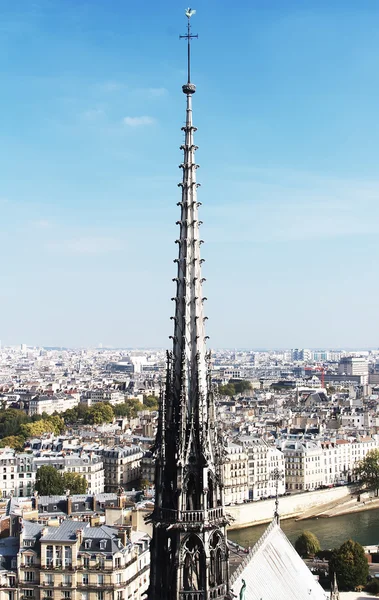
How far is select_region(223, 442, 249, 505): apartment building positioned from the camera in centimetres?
6506

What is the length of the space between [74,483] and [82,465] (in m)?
7.07

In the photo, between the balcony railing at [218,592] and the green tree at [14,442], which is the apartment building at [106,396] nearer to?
the green tree at [14,442]

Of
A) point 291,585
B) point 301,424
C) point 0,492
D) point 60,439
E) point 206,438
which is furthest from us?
point 301,424

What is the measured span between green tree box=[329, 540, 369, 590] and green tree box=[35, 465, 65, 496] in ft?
68.0

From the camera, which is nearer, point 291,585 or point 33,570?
point 291,585

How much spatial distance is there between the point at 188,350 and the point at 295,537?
42.7 m

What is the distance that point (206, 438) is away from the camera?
46.4 feet

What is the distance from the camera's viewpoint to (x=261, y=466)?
68.2 m

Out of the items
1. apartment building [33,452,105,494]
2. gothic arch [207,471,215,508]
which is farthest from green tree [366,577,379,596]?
gothic arch [207,471,215,508]

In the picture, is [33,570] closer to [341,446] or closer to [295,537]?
[295,537]

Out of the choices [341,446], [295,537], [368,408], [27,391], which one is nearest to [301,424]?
[341,446]

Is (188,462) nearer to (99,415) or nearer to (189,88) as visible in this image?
(189,88)

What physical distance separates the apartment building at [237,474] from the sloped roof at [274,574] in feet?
146

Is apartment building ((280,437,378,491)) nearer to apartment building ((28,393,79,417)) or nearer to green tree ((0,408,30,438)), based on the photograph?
green tree ((0,408,30,438))
